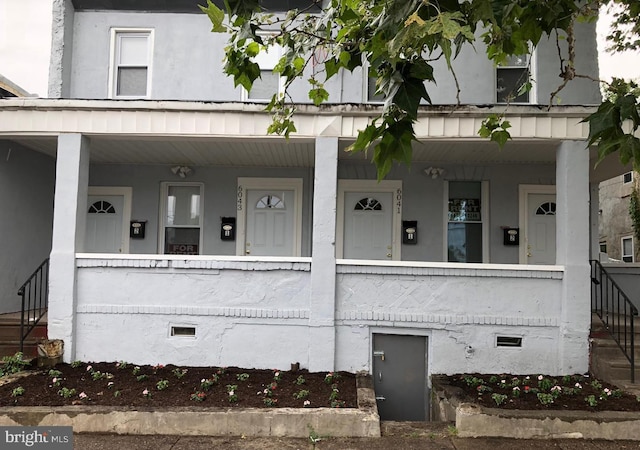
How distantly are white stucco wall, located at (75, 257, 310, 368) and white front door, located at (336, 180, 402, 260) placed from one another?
2.15 m

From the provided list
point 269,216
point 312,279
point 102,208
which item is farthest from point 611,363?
point 102,208

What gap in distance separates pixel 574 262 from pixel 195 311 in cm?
541

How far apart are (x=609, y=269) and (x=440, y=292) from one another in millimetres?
4636

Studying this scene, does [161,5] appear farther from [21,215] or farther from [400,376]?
[400,376]

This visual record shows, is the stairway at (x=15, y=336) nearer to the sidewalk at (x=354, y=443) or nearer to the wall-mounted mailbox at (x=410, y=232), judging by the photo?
the sidewalk at (x=354, y=443)

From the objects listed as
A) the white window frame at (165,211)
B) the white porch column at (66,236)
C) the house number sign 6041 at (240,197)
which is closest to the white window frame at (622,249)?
the house number sign 6041 at (240,197)

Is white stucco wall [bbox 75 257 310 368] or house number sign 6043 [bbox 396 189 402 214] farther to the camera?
house number sign 6043 [bbox 396 189 402 214]

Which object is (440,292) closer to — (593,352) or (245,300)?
(593,352)

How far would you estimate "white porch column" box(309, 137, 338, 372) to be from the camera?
688cm

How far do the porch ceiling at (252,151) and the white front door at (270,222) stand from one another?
0.61 m

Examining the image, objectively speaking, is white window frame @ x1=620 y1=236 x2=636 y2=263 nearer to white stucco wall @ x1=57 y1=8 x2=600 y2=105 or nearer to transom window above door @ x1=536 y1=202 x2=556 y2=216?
transom window above door @ x1=536 y1=202 x2=556 y2=216

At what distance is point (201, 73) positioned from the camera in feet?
28.8

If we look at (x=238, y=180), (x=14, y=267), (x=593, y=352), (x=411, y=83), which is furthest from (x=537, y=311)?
(x=14, y=267)

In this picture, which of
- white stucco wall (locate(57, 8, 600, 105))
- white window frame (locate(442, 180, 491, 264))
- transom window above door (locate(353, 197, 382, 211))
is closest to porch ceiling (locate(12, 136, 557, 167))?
white window frame (locate(442, 180, 491, 264))
